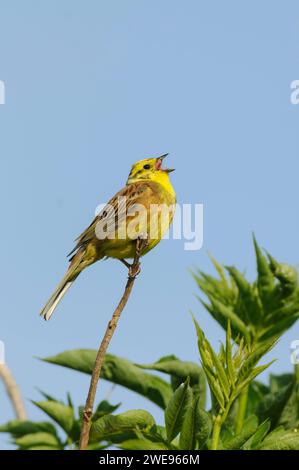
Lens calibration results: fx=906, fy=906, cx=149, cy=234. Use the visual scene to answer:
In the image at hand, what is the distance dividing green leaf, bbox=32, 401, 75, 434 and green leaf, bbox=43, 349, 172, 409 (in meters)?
0.19

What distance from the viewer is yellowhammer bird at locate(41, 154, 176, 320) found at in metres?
6.02

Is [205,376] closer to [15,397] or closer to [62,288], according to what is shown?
[15,397]

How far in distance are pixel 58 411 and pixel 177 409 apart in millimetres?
1287

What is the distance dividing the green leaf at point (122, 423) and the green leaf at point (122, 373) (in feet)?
3.25

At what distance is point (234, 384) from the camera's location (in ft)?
9.77

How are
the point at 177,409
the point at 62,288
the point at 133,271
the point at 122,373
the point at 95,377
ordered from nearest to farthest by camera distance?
the point at 95,377 → the point at 177,409 → the point at 133,271 → the point at 122,373 → the point at 62,288

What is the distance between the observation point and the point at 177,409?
10.00ft

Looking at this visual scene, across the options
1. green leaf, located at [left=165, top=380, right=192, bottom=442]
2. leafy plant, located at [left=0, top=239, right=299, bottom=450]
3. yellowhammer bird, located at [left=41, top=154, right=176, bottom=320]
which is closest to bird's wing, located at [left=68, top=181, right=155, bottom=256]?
yellowhammer bird, located at [left=41, top=154, right=176, bottom=320]

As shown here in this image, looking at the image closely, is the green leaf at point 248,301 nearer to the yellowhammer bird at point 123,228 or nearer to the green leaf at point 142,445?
the green leaf at point 142,445

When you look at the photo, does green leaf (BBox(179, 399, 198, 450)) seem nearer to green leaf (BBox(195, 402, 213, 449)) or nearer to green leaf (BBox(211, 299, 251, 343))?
green leaf (BBox(195, 402, 213, 449))

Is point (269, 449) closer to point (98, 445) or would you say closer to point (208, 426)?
point (208, 426)

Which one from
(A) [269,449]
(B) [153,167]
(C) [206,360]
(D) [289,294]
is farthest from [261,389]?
(B) [153,167]

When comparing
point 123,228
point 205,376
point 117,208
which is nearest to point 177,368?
point 205,376

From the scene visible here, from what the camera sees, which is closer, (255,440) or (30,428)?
(255,440)
